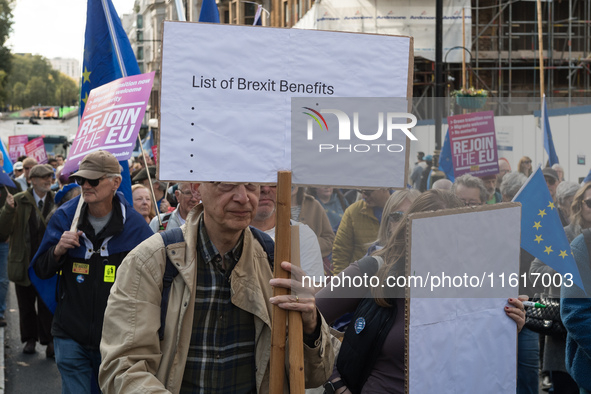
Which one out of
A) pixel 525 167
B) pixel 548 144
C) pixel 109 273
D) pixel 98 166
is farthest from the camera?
pixel 525 167

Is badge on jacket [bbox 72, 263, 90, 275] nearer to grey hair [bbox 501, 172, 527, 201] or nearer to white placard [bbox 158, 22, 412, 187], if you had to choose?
white placard [bbox 158, 22, 412, 187]

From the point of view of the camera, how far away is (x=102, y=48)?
7766mm

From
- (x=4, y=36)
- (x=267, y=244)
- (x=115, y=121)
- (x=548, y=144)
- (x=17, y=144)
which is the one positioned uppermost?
→ (x=4, y=36)

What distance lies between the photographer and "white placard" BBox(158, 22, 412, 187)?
3164mm

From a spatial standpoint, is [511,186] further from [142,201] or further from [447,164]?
[447,164]

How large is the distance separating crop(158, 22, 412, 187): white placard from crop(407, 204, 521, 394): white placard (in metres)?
0.34

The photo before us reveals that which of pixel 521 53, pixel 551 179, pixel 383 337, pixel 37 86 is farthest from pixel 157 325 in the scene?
pixel 37 86

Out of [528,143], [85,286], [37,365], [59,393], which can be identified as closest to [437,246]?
[85,286]

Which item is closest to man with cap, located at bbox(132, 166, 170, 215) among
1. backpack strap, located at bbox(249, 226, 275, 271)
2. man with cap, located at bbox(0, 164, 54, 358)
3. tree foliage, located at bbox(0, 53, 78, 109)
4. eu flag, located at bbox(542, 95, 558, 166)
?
man with cap, located at bbox(0, 164, 54, 358)

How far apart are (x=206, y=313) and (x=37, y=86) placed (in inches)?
5571

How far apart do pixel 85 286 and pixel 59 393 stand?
2.55 m

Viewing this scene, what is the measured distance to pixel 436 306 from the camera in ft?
10.8

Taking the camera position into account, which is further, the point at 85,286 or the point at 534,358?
the point at 534,358

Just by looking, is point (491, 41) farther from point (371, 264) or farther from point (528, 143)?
point (371, 264)
